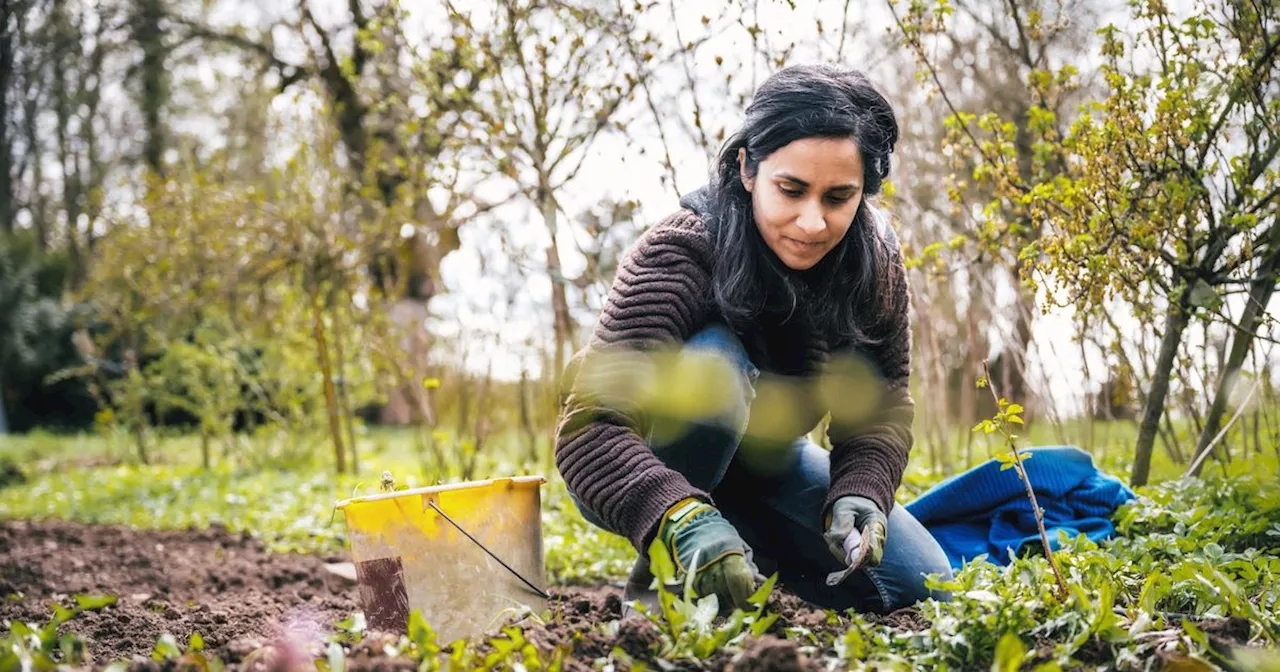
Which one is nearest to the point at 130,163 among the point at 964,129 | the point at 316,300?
the point at 316,300

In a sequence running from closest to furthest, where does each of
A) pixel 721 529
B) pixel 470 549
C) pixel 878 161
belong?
pixel 721 529 → pixel 470 549 → pixel 878 161

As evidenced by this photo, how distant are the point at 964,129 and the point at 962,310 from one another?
3.04 m

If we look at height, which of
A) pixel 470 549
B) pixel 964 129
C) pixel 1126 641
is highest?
pixel 964 129

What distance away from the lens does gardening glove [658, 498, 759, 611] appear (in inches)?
66.2

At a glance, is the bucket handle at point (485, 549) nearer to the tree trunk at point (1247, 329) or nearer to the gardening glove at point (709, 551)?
the gardening glove at point (709, 551)

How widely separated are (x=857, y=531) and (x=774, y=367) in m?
0.45

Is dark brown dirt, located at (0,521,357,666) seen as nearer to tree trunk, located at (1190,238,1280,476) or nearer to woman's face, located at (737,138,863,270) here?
woman's face, located at (737,138,863,270)

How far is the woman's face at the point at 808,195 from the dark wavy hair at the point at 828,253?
26 millimetres

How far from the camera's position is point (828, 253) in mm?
2156

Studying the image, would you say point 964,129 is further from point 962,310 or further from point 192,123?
point 192,123

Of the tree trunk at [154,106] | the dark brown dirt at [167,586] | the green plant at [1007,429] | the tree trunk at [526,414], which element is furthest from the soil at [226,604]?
the tree trunk at [154,106]

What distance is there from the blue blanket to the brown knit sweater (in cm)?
45

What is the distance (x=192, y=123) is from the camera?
16875 millimetres

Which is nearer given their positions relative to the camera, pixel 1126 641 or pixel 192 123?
pixel 1126 641
